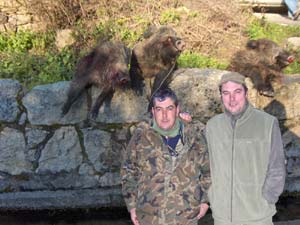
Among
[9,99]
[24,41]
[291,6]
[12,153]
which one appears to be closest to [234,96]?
[9,99]

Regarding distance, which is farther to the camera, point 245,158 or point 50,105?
point 50,105

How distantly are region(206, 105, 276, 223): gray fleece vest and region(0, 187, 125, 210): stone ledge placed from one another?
2.33 meters

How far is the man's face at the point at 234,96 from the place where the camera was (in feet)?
7.75

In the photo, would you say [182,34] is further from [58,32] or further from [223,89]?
[223,89]

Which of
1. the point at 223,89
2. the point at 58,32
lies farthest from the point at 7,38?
the point at 223,89

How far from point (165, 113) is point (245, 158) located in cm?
53

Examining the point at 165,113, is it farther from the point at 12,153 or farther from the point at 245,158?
the point at 12,153

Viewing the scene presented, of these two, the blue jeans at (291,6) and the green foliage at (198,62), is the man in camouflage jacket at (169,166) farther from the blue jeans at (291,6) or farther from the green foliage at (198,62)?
the blue jeans at (291,6)

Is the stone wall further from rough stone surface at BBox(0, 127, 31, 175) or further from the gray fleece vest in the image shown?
the gray fleece vest

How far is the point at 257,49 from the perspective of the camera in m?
4.75

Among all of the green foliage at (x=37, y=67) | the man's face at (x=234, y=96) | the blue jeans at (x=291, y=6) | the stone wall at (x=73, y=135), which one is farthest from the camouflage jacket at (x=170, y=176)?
the blue jeans at (x=291, y=6)

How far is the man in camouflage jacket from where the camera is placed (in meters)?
2.49

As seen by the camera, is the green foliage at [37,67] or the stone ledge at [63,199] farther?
the green foliage at [37,67]

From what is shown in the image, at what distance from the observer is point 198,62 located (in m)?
5.56
